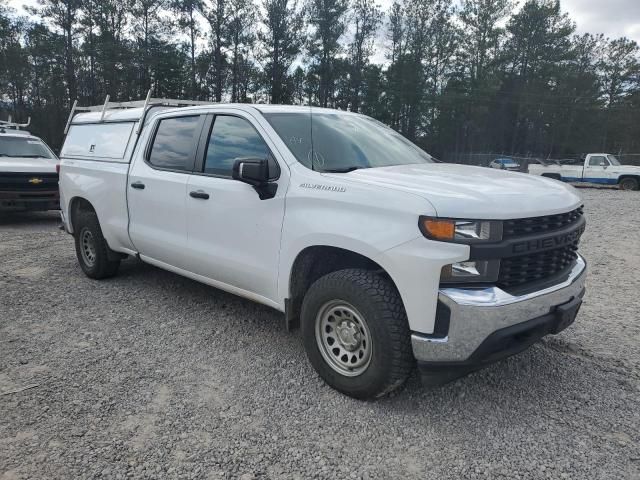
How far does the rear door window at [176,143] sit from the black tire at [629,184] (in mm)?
23287

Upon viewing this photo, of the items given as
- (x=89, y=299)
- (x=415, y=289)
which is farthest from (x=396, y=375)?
(x=89, y=299)

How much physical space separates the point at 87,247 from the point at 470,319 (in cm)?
493

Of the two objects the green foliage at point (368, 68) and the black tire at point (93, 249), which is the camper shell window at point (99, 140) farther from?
the green foliage at point (368, 68)

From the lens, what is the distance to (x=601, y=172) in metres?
22.9

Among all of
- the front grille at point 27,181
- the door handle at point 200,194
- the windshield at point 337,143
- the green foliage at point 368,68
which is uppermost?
the green foliage at point 368,68

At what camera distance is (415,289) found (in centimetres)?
264

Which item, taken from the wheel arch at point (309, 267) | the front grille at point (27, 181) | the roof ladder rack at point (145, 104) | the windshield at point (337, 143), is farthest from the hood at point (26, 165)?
the wheel arch at point (309, 267)

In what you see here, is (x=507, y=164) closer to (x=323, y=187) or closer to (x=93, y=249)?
(x=93, y=249)

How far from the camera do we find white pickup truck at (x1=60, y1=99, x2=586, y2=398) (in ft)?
8.58

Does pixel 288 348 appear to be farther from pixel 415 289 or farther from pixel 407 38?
pixel 407 38

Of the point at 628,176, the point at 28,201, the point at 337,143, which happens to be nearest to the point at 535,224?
the point at 337,143

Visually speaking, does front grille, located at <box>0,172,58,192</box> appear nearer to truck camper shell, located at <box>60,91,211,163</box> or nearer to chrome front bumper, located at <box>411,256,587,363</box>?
truck camper shell, located at <box>60,91,211,163</box>

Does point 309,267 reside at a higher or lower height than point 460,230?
lower

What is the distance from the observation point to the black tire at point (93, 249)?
5.52m
